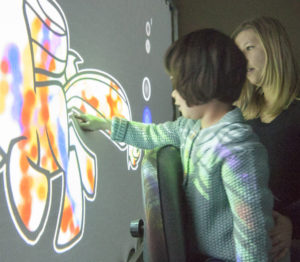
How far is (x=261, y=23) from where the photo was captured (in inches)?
44.8

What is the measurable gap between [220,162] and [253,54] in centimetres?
55

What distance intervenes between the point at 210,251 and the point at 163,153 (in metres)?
0.26

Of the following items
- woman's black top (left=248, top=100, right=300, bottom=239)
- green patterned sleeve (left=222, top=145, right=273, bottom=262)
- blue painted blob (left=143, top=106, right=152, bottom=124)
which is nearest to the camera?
green patterned sleeve (left=222, top=145, right=273, bottom=262)

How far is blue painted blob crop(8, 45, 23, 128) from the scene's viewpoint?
0.58 m

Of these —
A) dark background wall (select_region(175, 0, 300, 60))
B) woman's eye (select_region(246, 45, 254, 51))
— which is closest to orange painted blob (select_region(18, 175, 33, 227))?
woman's eye (select_region(246, 45, 254, 51))

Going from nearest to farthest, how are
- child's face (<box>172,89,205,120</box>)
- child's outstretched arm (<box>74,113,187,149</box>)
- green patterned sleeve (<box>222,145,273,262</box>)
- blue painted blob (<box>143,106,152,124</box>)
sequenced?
1. green patterned sleeve (<box>222,145,273,262</box>)
2. child's face (<box>172,89,205,120</box>)
3. child's outstretched arm (<box>74,113,187,149</box>)
4. blue painted blob (<box>143,106,152,124</box>)

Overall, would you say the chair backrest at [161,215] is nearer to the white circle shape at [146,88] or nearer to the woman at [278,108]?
the woman at [278,108]

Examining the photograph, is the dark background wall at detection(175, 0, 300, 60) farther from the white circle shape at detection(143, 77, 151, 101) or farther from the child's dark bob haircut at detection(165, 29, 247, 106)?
the child's dark bob haircut at detection(165, 29, 247, 106)

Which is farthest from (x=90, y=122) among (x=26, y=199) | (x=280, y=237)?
(x=280, y=237)

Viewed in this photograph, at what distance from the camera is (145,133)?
96 cm

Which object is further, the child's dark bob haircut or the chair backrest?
the child's dark bob haircut

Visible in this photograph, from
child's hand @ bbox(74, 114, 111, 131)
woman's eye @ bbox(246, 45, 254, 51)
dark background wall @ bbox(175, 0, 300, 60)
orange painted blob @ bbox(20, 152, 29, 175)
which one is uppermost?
dark background wall @ bbox(175, 0, 300, 60)

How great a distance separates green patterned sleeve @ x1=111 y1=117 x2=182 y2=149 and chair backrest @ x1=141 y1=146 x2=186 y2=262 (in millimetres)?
275

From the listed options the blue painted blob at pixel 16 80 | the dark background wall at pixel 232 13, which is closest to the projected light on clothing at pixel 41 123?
the blue painted blob at pixel 16 80
